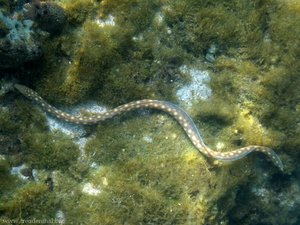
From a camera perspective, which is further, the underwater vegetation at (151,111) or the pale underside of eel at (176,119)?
the pale underside of eel at (176,119)

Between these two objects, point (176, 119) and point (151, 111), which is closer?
point (176, 119)

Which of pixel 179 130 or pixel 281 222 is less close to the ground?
pixel 179 130

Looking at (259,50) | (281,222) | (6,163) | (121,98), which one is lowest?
(281,222)

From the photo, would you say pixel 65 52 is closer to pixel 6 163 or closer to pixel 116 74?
pixel 116 74

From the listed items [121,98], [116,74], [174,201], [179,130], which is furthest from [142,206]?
[116,74]

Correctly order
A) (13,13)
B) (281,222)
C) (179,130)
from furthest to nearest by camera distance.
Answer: (281,222) < (179,130) < (13,13)

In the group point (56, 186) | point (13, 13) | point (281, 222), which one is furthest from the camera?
point (281, 222)

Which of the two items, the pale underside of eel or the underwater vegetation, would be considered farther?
the pale underside of eel

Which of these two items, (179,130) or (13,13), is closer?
(13,13)
